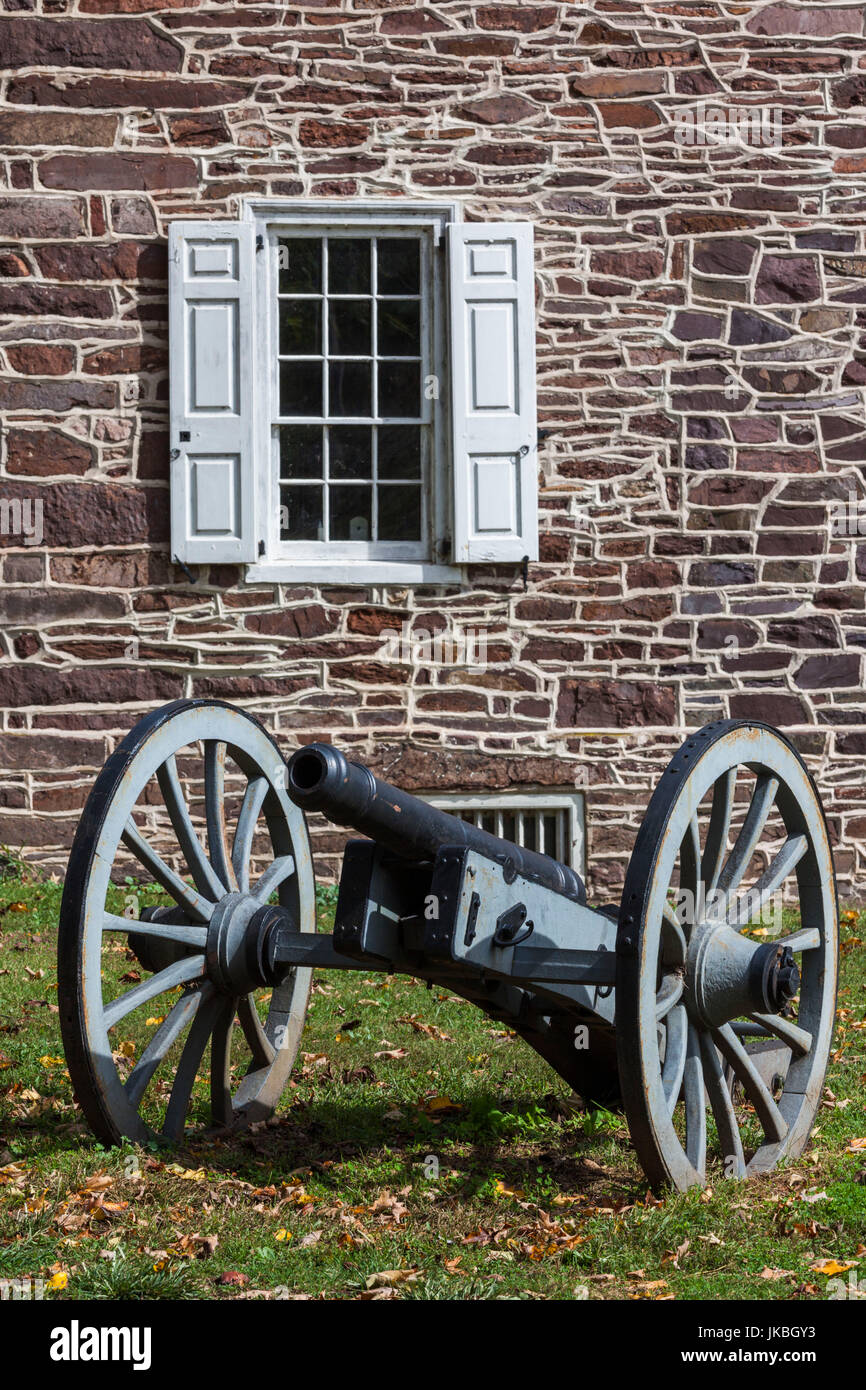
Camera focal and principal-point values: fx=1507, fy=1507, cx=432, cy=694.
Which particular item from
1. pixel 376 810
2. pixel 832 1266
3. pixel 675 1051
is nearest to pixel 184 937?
pixel 376 810

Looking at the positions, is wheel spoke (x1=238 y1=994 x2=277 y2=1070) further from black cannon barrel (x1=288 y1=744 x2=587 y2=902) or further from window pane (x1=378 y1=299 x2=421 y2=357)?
window pane (x1=378 y1=299 x2=421 y2=357)

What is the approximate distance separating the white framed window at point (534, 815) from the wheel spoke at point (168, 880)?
3762 millimetres

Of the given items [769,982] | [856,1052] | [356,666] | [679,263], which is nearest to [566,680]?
[356,666]

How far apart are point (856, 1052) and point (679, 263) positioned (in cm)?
444

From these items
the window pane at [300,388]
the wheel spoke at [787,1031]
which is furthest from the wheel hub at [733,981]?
the window pane at [300,388]

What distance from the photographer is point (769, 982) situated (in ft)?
13.1

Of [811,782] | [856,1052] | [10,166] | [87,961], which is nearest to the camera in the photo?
[87,961]

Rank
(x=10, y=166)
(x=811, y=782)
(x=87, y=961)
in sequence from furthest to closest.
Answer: (x=10, y=166) < (x=811, y=782) < (x=87, y=961)

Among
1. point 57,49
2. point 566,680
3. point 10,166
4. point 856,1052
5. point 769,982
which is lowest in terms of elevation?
point 856,1052

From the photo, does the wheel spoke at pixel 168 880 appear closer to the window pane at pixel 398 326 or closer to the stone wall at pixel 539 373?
the stone wall at pixel 539 373

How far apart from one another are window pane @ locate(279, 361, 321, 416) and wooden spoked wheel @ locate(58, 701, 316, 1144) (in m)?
3.82

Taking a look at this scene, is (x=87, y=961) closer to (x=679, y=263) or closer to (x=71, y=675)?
(x=71, y=675)

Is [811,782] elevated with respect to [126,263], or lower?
lower

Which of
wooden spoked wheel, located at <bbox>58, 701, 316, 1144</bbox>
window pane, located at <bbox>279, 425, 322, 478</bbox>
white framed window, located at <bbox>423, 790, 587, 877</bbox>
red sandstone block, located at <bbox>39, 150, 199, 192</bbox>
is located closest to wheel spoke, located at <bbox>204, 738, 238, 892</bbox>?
wooden spoked wheel, located at <bbox>58, 701, 316, 1144</bbox>
